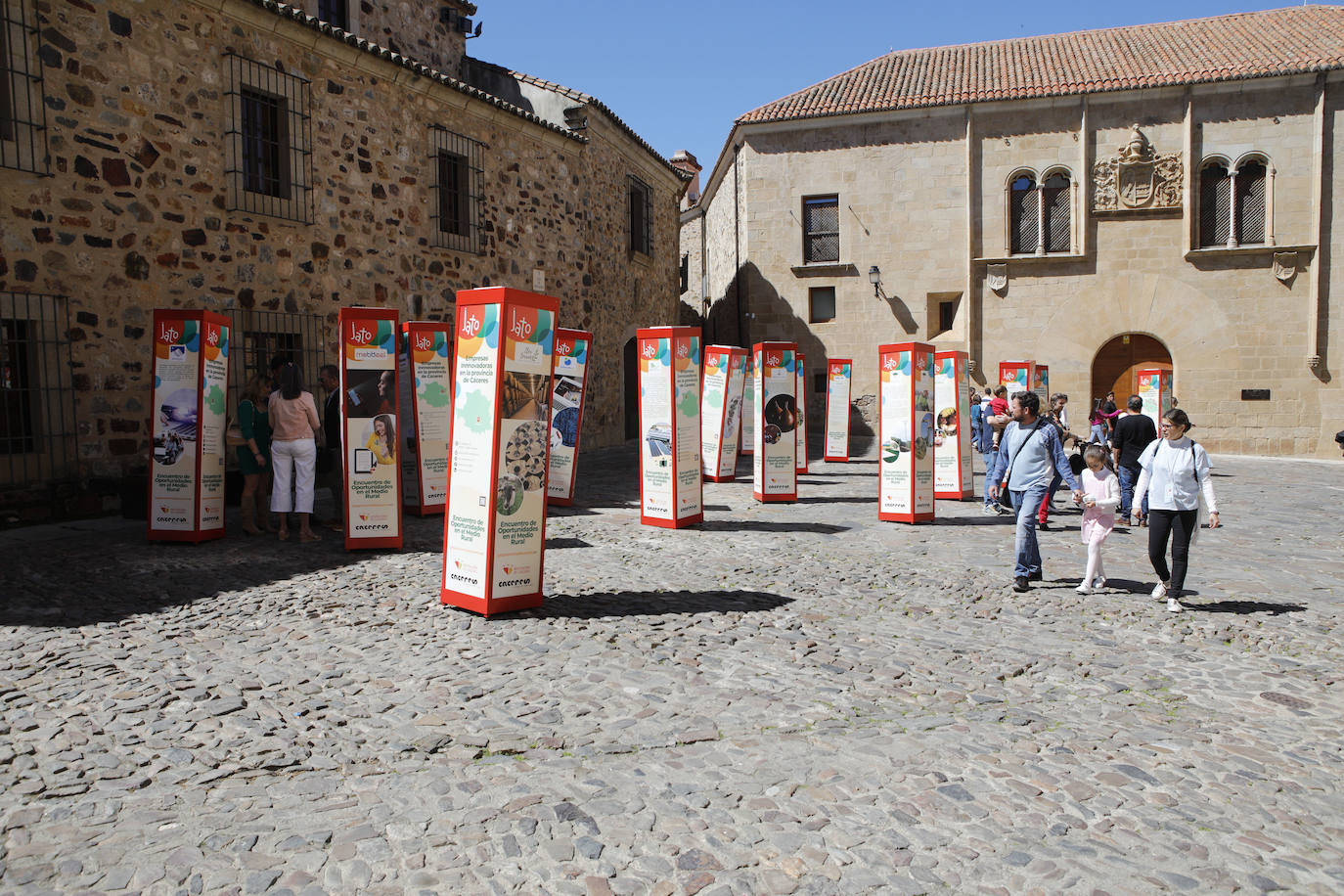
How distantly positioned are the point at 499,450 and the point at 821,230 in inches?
861

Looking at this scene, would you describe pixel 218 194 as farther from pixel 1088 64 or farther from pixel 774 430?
pixel 1088 64

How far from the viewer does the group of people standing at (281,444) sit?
8539 millimetres

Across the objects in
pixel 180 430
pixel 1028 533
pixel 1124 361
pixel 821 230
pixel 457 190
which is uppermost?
pixel 821 230

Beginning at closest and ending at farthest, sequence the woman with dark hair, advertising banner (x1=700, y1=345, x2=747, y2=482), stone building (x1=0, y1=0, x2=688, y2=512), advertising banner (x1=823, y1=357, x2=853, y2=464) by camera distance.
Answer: the woman with dark hair, stone building (x1=0, y1=0, x2=688, y2=512), advertising banner (x1=700, y1=345, x2=747, y2=482), advertising banner (x1=823, y1=357, x2=853, y2=464)

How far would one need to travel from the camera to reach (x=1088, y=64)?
24953 millimetres

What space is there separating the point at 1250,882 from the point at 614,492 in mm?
10676

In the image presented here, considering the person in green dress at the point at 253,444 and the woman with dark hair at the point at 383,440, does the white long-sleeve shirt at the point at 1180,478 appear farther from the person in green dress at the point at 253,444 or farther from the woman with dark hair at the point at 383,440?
the person in green dress at the point at 253,444

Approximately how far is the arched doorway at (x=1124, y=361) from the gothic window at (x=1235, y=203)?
2872 mm

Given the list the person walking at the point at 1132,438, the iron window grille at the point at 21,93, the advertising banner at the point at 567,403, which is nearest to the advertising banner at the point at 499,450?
the advertising banner at the point at 567,403

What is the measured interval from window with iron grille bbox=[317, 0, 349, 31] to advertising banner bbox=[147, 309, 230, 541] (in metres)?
9.51

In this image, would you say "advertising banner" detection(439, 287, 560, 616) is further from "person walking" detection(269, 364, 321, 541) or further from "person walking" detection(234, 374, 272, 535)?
"person walking" detection(234, 374, 272, 535)

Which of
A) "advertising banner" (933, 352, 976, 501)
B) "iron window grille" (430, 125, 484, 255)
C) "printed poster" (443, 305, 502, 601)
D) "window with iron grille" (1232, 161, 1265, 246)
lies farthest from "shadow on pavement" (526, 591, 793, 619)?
"window with iron grille" (1232, 161, 1265, 246)

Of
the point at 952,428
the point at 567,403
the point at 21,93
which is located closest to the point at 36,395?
the point at 21,93

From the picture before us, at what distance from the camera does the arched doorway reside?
24.0m
